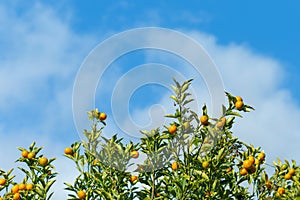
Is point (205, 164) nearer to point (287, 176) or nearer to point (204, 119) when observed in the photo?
point (204, 119)

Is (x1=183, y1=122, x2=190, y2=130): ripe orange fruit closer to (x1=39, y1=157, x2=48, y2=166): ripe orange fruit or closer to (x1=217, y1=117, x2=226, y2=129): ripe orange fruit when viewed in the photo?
(x1=217, y1=117, x2=226, y2=129): ripe orange fruit

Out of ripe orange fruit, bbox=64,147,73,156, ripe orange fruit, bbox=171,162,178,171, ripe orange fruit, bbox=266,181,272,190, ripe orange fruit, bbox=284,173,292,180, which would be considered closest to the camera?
ripe orange fruit, bbox=171,162,178,171

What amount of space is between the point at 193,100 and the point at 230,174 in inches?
33.7

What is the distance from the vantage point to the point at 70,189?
5266 millimetres

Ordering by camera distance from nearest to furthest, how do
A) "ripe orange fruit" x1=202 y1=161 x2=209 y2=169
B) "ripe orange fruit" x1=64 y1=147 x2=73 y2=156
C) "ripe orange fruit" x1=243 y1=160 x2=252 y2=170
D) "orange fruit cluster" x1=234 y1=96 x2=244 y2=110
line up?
"ripe orange fruit" x1=202 y1=161 x2=209 y2=169
"orange fruit cluster" x1=234 y1=96 x2=244 y2=110
"ripe orange fruit" x1=243 y1=160 x2=252 y2=170
"ripe orange fruit" x1=64 y1=147 x2=73 y2=156

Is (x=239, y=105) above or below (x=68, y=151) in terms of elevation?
below

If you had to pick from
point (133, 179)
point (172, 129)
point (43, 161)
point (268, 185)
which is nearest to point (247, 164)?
point (268, 185)

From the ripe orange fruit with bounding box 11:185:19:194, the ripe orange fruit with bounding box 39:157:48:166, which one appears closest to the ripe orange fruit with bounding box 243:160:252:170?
the ripe orange fruit with bounding box 39:157:48:166

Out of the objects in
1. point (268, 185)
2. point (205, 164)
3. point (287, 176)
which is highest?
point (287, 176)

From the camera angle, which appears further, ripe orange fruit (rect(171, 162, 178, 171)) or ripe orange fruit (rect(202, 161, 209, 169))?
ripe orange fruit (rect(171, 162, 178, 171))

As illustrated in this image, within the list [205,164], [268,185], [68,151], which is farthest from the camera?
[268,185]

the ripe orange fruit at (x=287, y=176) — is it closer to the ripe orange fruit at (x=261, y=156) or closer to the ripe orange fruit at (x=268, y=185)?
the ripe orange fruit at (x=268, y=185)

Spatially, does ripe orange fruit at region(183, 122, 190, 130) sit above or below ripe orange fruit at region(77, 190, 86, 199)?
above

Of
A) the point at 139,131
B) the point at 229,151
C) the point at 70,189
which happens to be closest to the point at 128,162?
the point at 139,131
